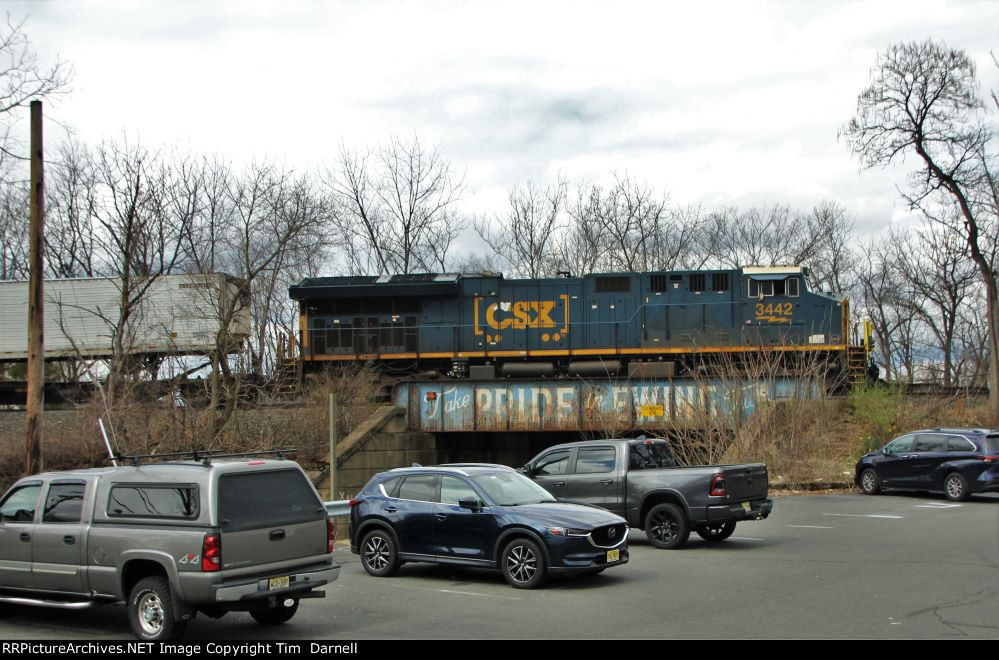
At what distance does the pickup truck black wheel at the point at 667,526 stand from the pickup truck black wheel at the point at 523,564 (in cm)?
390

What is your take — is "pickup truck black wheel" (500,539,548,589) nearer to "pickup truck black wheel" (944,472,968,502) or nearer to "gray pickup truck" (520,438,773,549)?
"gray pickup truck" (520,438,773,549)

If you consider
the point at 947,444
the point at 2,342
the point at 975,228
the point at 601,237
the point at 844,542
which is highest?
the point at 601,237

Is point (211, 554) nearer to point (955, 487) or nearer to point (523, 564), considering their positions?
point (523, 564)

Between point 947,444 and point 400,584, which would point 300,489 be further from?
point 947,444

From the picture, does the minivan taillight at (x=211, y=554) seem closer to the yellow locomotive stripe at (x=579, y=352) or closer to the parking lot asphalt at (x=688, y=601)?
the parking lot asphalt at (x=688, y=601)

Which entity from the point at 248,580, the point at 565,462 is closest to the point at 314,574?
the point at 248,580

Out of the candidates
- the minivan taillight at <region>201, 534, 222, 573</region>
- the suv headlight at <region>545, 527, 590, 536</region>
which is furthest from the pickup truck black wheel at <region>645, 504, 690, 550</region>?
the minivan taillight at <region>201, 534, 222, 573</region>

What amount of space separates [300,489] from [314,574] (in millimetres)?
847

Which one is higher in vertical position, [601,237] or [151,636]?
[601,237]

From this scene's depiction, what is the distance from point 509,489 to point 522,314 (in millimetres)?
21170

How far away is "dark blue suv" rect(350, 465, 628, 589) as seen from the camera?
11.0 m

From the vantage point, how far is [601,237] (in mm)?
54312

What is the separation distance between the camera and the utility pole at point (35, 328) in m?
14.8

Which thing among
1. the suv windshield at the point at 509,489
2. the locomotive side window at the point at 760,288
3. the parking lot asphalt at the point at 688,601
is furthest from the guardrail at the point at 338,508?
the locomotive side window at the point at 760,288
